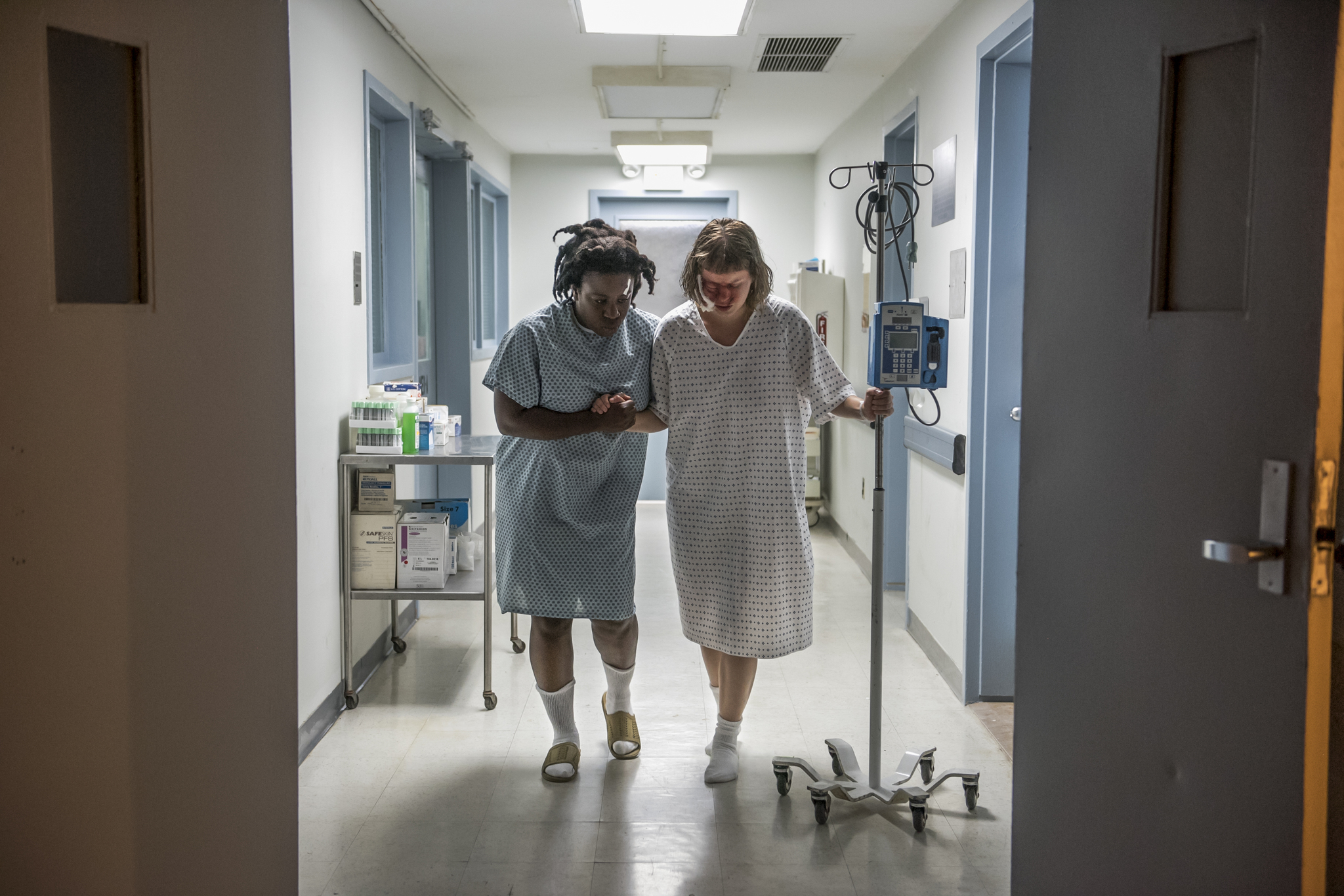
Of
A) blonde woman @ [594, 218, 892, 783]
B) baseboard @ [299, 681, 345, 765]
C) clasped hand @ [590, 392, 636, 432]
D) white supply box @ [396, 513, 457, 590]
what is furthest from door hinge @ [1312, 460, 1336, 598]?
white supply box @ [396, 513, 457, 590]

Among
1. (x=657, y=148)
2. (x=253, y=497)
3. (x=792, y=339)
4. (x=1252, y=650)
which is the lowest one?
(x=1252, y=650)

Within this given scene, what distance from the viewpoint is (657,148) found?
5.90 meters

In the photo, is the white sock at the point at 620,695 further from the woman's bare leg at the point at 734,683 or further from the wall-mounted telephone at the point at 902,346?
the wall-mounted telephone at the point at 902,346

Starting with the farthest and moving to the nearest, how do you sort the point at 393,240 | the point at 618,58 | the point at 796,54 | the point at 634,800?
the point at 618,58 → the point at 796,54 → the point at 393,240 → the point at 634,800

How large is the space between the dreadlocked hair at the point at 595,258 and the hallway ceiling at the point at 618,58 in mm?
1413

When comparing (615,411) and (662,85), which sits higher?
(662,85)

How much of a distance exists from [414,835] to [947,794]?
1.27 meters

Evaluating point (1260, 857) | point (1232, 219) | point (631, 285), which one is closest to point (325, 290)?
point (631, 285)

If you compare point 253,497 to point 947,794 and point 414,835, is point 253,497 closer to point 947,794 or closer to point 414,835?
point 414,835

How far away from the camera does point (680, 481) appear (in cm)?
256

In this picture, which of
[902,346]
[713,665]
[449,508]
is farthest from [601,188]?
[902,346]

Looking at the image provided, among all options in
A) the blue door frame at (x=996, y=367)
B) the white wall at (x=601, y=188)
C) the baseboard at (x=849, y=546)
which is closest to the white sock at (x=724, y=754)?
the blue door frame at (x=996, y=367)

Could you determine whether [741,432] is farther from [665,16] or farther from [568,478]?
[665,16]

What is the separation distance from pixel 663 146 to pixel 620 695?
3.74 meters
